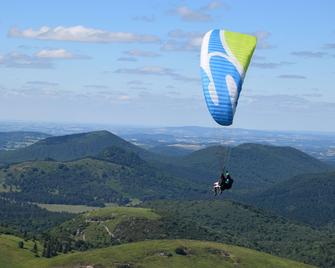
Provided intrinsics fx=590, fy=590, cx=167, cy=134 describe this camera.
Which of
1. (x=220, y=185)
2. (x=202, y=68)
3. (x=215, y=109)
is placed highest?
(x=202, y=68)

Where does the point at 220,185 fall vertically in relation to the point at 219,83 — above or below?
below

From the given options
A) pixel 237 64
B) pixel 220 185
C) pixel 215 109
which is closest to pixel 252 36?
pixel 237 64

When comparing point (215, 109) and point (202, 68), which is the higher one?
point (202, 68)

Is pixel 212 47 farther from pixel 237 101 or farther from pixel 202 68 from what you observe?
pixel 237 101

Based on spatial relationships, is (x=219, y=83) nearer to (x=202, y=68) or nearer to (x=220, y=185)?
(x=202, y=68)

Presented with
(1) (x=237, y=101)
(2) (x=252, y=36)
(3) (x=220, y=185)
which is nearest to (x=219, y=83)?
(1) (x=237, y=101)

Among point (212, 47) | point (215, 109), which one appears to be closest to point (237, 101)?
point (215, 109)
